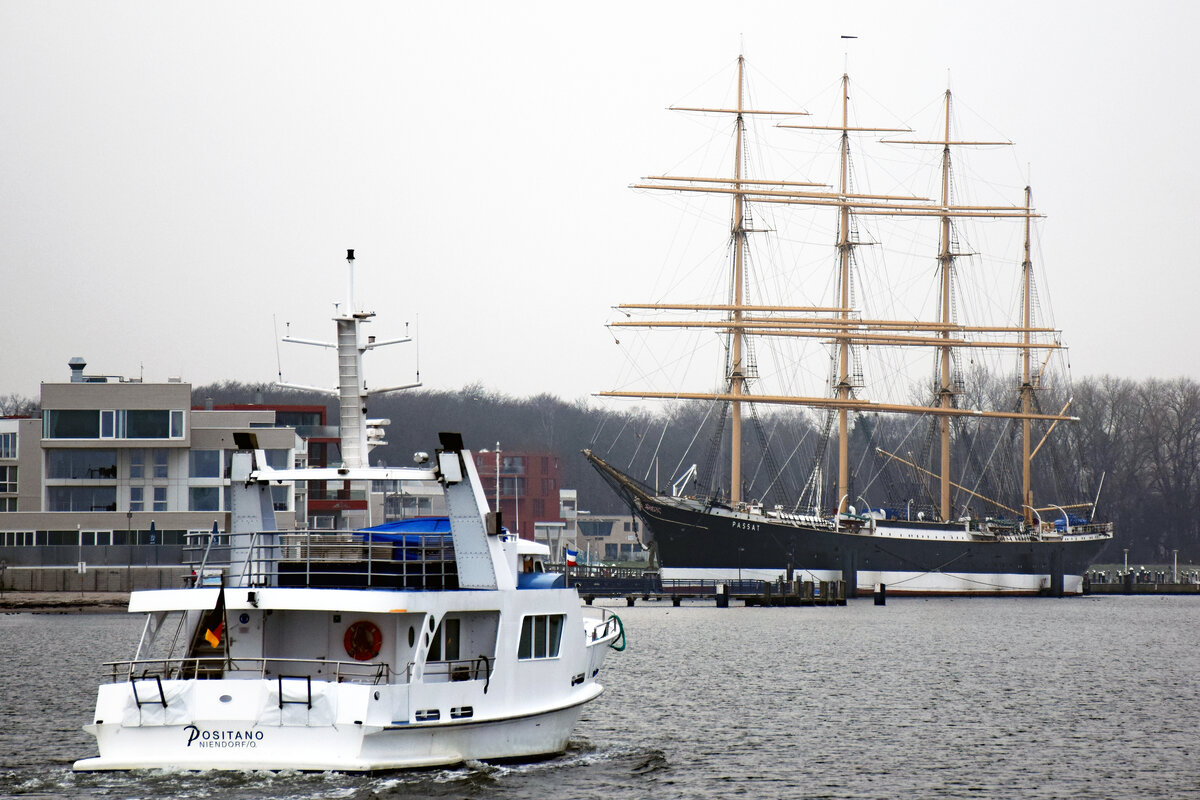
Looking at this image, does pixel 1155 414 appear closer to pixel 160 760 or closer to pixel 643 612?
pixel 643 612

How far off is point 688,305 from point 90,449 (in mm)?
46781

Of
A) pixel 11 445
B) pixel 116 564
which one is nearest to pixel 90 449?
pixel 116 564

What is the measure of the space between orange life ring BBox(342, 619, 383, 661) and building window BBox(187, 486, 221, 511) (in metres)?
68.6

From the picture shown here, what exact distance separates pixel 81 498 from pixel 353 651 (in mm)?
70797

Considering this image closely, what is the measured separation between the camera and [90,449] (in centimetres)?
9006

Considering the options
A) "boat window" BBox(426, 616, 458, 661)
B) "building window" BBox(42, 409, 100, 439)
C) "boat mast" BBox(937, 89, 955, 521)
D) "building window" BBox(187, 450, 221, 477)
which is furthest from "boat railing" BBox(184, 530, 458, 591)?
"boat mast" BBox(937, 89, 955, 521)

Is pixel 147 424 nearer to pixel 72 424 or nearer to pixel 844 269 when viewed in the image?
pixel 72 424

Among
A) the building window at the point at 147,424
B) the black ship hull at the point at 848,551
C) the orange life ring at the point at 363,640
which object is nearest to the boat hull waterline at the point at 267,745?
the orange life ring at the point at 363,640

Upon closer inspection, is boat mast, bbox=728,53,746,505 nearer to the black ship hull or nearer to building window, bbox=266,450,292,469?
the black ship hull

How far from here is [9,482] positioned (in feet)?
335

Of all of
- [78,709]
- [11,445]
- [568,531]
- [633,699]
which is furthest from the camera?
[568,531]

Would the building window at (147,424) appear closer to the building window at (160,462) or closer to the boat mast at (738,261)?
the building window at (160,462)

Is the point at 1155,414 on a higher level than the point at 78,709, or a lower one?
higher

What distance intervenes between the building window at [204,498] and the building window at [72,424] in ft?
21.6
